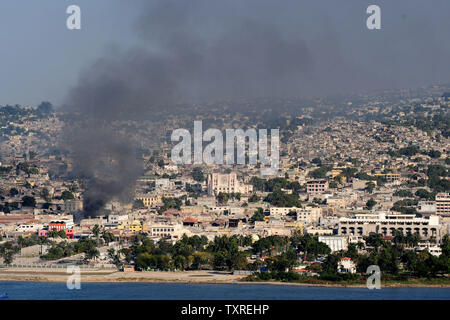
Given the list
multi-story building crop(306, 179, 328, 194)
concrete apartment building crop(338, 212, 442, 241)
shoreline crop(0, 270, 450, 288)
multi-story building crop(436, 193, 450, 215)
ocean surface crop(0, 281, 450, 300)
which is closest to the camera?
ocean surface crop(0, 281, 450, 300)

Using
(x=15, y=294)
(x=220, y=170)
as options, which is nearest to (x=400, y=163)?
(x=220, y=170)

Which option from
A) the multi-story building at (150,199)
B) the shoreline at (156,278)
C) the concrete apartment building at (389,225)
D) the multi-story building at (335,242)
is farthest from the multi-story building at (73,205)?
the shoreline at (156,278)

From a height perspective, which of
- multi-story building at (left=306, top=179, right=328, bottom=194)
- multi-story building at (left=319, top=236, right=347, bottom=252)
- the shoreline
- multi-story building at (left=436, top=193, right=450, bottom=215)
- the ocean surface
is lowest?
the ocean surface

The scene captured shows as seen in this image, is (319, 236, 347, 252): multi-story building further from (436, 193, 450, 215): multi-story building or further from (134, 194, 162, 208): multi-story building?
(134, 194, 162, 208): multi-story building

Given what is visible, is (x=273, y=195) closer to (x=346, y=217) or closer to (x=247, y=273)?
(x=346, y=217)

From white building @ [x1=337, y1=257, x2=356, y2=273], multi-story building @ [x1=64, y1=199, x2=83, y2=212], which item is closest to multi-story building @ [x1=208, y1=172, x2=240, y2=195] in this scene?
multi-story building @ [x1=64, y1=199, x2=83, y2=212]

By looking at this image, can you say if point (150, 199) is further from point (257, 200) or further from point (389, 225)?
point (389, 225)

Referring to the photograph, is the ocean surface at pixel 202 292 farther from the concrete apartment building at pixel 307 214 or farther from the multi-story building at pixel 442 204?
the multi-story building at pixel 442 204
